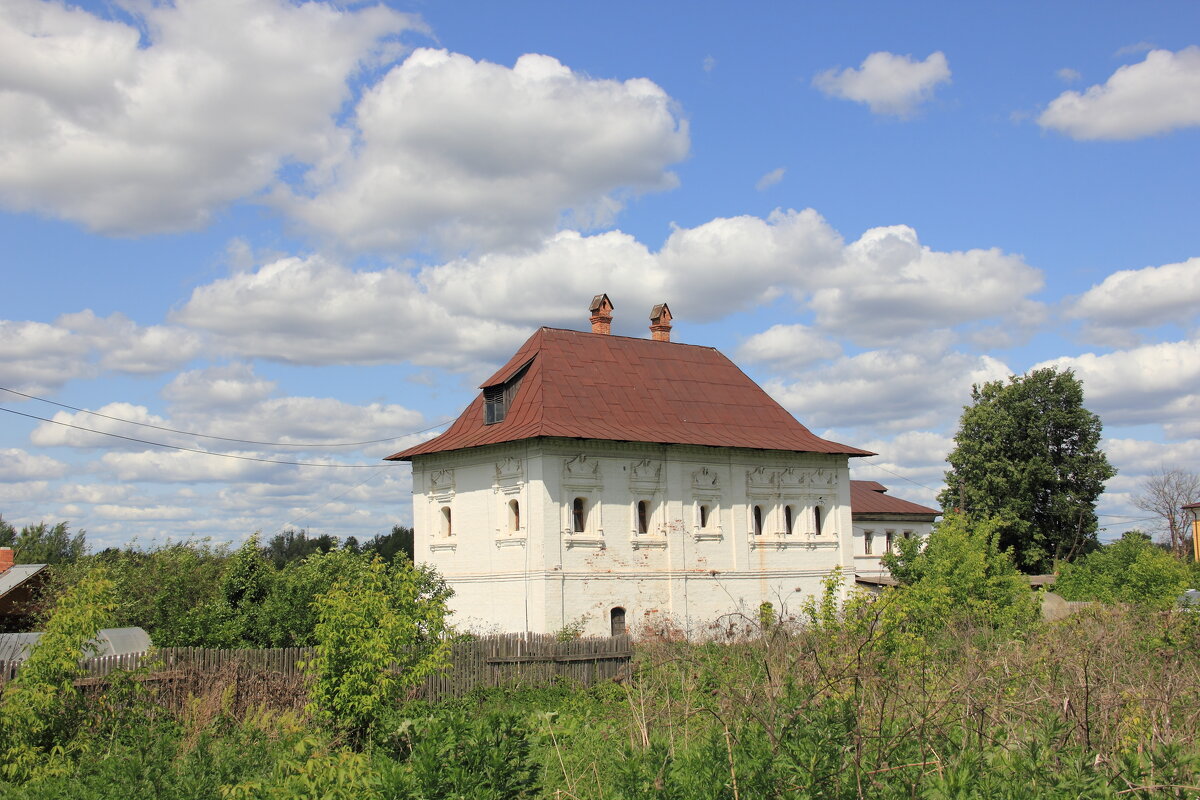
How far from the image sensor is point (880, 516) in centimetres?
5341

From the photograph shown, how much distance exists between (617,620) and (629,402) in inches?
286

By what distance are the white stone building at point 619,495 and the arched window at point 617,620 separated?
34 millimetres

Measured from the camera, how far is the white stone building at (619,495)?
3128cm

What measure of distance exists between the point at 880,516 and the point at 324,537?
64276mm

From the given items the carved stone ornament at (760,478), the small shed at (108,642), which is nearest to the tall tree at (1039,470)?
the carved stone ornament at (760,478)

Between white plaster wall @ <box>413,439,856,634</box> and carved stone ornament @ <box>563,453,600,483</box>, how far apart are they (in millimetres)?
43

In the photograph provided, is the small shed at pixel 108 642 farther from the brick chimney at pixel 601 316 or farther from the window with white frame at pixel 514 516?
the brick chimney at pixel 601 316

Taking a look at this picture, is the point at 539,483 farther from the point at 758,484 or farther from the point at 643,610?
the point at 758,484

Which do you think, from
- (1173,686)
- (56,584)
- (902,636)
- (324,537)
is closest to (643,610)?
(902,636)

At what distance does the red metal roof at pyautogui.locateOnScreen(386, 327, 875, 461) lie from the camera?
32688 millimetres

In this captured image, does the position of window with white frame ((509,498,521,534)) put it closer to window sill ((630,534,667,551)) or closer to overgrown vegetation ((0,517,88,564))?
window sill ((630,534,667,551))

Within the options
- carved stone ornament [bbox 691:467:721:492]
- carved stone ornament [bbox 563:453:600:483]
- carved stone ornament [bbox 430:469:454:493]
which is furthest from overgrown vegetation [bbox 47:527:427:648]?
carved stone ornament [bbox 691:467:721:492]

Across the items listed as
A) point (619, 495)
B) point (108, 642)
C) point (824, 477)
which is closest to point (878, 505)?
point (824, 477)

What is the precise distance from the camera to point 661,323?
4047 cm
